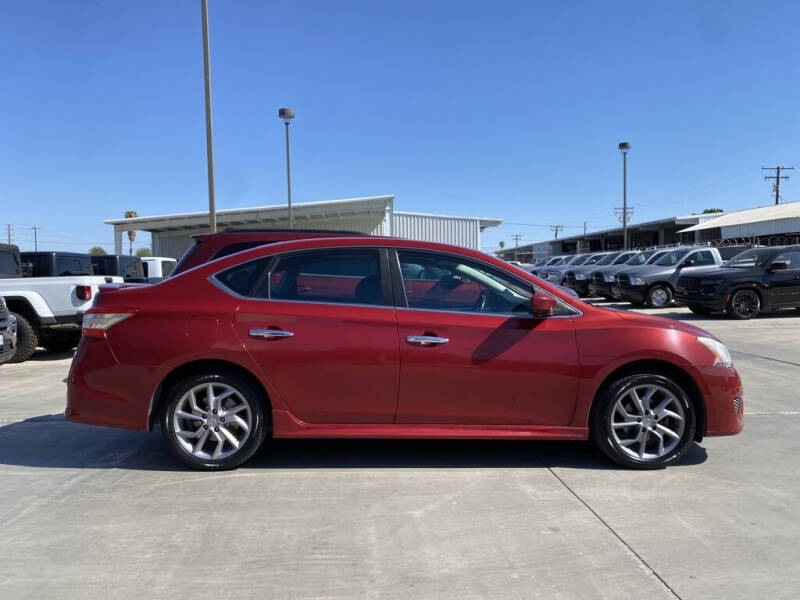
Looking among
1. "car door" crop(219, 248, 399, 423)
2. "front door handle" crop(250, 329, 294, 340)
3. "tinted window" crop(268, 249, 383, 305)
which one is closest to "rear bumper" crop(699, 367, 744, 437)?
"car door" crop(219, 248, 399, 423)

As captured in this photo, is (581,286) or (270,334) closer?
(270,334)

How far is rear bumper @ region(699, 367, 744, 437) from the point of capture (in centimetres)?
427

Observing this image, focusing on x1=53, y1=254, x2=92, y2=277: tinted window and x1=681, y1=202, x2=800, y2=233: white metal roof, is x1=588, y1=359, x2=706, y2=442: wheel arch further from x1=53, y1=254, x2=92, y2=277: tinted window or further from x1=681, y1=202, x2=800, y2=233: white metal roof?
x1=681, y1=202, x2=800, y2=233: white metal roof

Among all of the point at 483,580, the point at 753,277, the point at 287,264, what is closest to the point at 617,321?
the point at 483,580

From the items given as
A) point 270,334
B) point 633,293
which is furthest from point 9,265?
point 633,293

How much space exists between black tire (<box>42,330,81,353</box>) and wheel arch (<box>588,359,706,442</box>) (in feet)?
31.5

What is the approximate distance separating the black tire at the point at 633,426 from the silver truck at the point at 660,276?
13.5m

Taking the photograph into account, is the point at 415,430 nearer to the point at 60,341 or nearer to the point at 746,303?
the point at 60,341

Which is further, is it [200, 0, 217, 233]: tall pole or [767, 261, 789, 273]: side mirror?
[767, 261, 789, 273]: side mirror

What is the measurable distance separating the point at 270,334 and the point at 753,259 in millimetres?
13986

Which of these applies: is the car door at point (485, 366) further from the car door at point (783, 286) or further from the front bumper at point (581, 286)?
the front bumper at point (581, 286)

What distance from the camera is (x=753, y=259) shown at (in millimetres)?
14398

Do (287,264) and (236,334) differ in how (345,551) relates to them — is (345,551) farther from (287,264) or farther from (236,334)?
(287,264)

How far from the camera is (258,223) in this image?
110 feet
